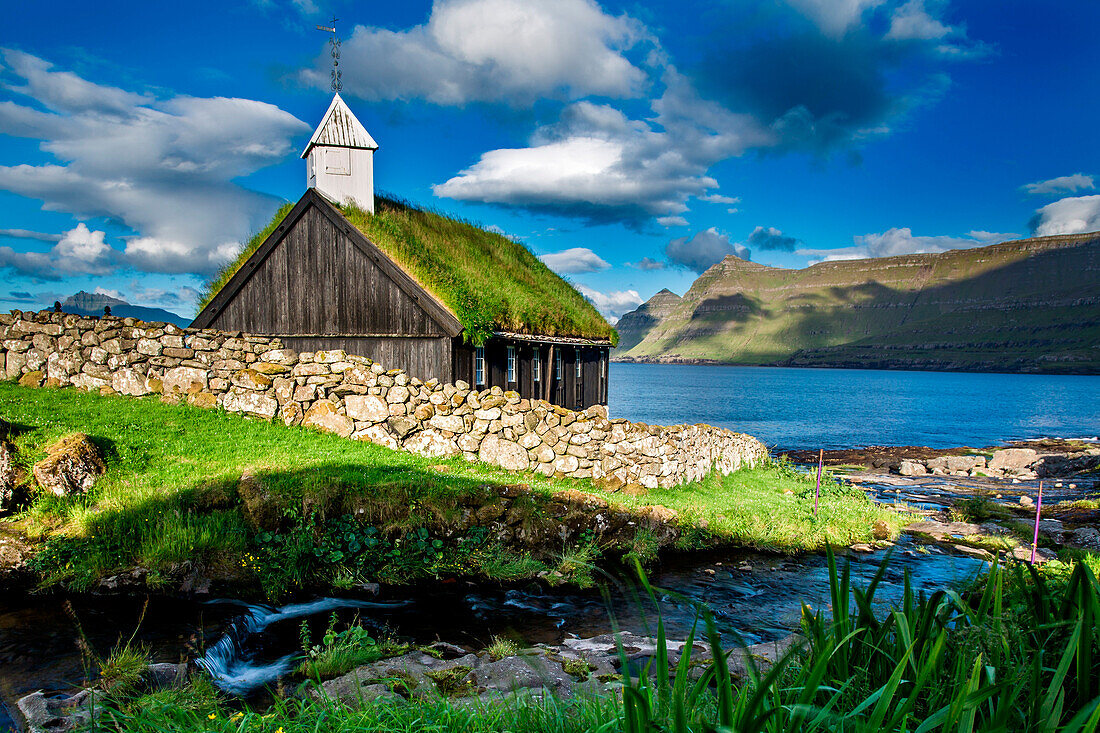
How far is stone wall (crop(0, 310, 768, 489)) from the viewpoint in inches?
585

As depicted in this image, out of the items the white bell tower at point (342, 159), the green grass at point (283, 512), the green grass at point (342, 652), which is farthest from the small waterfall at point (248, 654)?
the white bell tower at point (342, 159)

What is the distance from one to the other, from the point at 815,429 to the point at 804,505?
37911 millimetres

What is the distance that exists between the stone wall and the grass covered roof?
9.80ft

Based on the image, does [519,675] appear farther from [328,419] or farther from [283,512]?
[328,419]

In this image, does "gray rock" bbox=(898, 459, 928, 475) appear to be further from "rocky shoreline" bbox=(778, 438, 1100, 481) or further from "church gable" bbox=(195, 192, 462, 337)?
"church gable" bbox=(195, 192, 462, 337)

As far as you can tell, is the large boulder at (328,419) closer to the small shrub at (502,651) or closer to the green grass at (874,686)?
the small shrub at (502,651)

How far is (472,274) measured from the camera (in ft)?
69.7

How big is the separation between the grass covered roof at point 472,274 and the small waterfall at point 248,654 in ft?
30.9

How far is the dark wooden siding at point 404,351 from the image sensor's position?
1712 cm

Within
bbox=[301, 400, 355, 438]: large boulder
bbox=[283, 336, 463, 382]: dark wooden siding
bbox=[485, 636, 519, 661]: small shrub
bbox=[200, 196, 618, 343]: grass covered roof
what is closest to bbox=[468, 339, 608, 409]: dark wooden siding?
bbox=[283, 336, 463, 382]: dark wooden siding

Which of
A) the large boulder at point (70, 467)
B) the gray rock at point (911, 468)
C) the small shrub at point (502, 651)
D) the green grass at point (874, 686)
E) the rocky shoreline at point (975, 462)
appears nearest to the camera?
the green grass at point (874, 686)

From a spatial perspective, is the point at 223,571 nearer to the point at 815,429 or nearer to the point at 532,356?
the point at 532,356

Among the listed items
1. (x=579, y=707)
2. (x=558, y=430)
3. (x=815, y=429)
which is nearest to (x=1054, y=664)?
(x=579, y=707)

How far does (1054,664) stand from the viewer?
3553 millimetres
